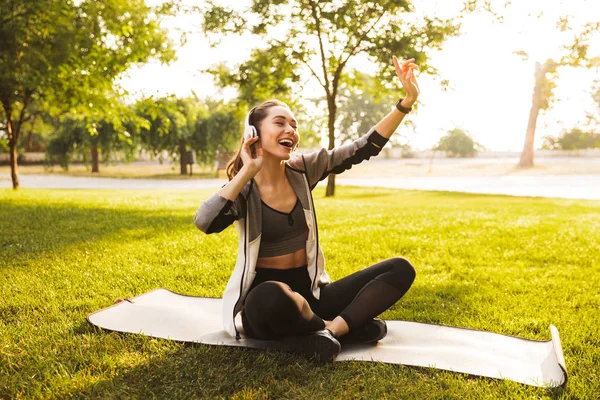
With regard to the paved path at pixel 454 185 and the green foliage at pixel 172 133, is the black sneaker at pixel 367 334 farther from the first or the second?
the green foliage at pixel 172 133

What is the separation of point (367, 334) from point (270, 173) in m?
1.07

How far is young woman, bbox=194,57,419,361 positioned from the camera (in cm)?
261

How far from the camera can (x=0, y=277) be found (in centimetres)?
452

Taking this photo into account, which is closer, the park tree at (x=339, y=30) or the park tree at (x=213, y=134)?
the park tree at (x=339, y=30)

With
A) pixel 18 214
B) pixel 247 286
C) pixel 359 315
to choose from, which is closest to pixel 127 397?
pixel 247 286

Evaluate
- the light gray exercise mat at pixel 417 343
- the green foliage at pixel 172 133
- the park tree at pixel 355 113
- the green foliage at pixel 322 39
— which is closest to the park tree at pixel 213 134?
the green foliage at pixel 172 133

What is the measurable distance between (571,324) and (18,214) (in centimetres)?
820

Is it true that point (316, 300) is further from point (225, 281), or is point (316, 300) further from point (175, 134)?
point (175, 134)

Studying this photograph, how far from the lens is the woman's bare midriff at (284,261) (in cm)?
288

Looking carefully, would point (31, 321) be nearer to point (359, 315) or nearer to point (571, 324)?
point (359, 315)

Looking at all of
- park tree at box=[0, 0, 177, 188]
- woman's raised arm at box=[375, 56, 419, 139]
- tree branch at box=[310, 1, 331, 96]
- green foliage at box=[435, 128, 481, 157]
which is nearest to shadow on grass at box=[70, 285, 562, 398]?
woman's raised arm at box=[375, 56, 419, 139]

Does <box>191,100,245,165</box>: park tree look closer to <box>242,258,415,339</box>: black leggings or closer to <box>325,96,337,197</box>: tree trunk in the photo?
<box>325,96,337,197</box>: tree trunk

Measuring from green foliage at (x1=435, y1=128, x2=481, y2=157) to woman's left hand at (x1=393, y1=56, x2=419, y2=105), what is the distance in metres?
48.1

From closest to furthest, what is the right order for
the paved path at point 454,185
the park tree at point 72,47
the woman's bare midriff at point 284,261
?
the woman's bare midriff at point 284,261, the park tree at point 72,47, the paved path at point 454,185
